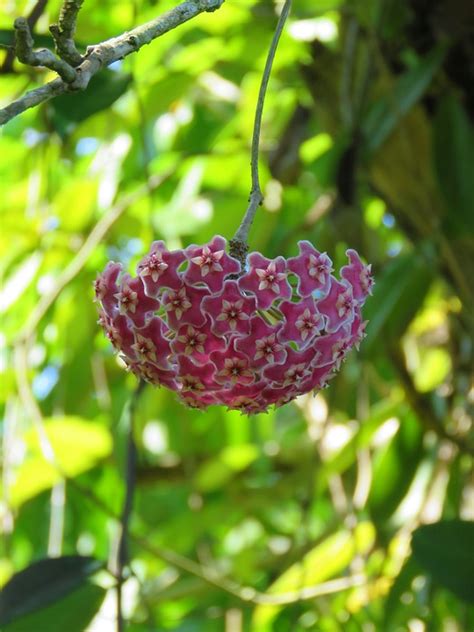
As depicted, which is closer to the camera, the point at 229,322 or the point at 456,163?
the point at 229,322

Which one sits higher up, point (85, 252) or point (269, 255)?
point (85, 252)

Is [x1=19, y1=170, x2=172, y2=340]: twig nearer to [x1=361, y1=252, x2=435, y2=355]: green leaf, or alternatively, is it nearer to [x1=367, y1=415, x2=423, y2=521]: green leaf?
[x1=361, y1=252, x2=435, y2=355]: green leaf

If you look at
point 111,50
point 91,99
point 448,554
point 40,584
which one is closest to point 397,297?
point 448,554

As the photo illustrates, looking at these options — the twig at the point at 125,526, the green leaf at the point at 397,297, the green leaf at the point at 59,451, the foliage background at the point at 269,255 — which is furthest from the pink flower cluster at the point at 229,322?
the green leaf at the point at 59,451

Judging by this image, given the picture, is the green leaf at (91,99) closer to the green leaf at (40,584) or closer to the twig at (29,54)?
the green leaf at (40,584)

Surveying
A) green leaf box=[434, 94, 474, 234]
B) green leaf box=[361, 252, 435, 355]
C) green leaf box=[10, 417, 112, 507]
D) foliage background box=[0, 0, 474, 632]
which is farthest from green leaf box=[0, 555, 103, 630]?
green leaf box=[434, 94, 474, 234]

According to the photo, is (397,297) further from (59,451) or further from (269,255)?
(59,451)

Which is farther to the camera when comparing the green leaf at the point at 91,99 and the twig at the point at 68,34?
the green leaf at the point at 91,99
